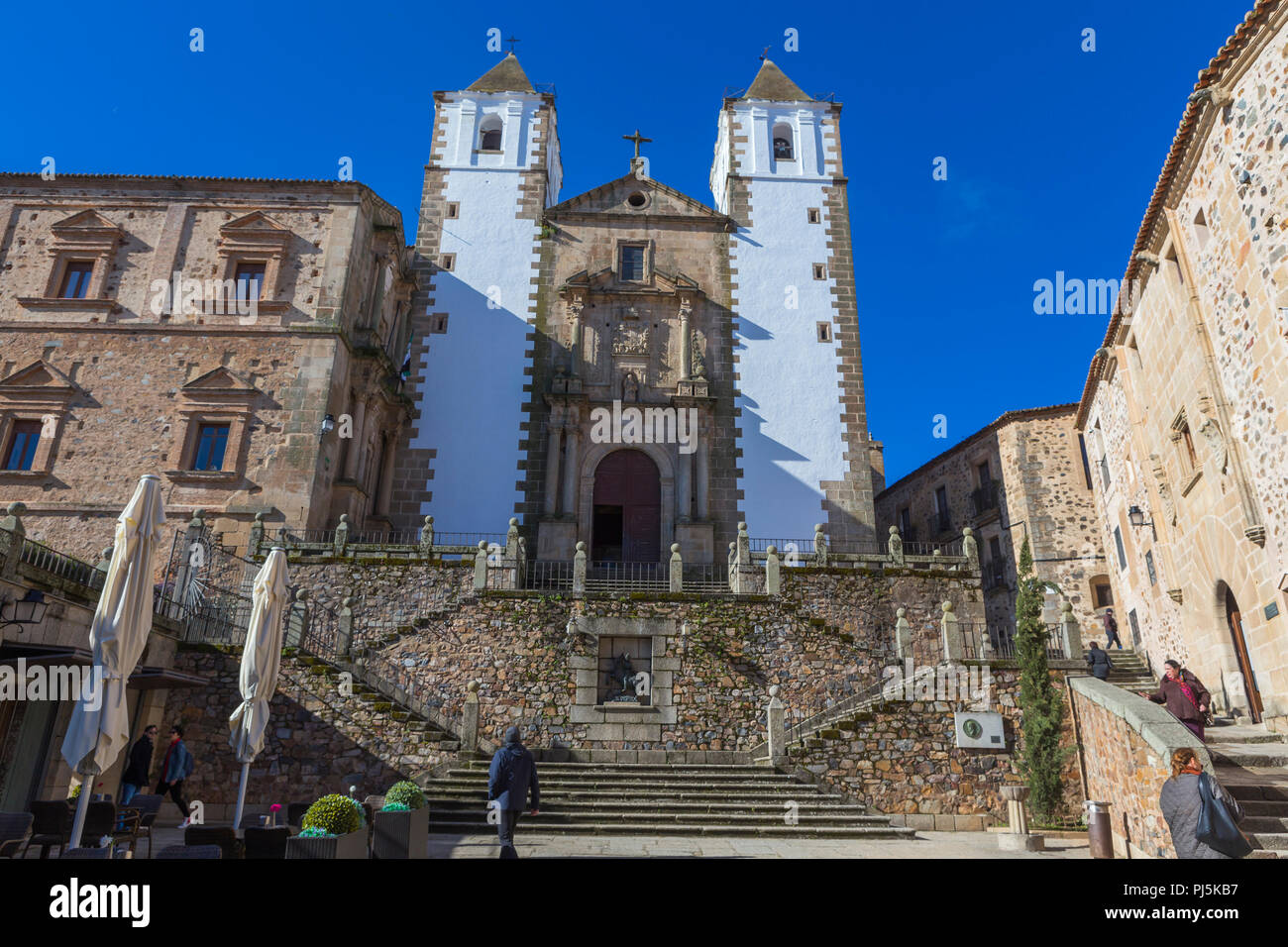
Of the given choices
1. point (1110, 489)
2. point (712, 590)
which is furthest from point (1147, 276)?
point (712, 590)

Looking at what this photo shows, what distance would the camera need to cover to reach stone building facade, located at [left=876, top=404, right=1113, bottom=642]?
22797mm

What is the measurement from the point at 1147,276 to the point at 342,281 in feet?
60.7

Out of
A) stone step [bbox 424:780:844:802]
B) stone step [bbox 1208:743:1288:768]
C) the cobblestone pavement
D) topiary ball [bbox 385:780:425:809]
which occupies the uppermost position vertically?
stone step [bbox 1208:743:1288:768]

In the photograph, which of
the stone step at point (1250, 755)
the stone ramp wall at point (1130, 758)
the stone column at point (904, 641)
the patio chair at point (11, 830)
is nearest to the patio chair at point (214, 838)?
the patio chair at point (11, 830)

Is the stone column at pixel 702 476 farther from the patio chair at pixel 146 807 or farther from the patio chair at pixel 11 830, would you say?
the patio chair at pixel 11 830

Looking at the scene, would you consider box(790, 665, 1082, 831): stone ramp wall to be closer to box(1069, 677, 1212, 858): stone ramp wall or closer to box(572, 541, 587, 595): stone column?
box(1069, 677, 1212, 858): stone ramp wall

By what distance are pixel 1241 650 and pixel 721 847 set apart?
963 centimetres

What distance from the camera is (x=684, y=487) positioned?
2156 cm

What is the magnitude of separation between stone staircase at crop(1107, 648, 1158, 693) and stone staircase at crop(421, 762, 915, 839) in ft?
25.6

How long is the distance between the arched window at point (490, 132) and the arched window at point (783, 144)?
9311mm

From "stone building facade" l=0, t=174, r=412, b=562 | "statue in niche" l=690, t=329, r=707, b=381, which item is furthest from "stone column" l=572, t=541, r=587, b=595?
"statue in niche" l=690, t=329, r=707, b=381

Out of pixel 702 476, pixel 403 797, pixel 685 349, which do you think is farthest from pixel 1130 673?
pixel 403 797

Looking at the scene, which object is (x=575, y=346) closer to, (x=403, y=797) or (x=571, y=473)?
(x=571, y=473)

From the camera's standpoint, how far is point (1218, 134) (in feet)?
38.9
